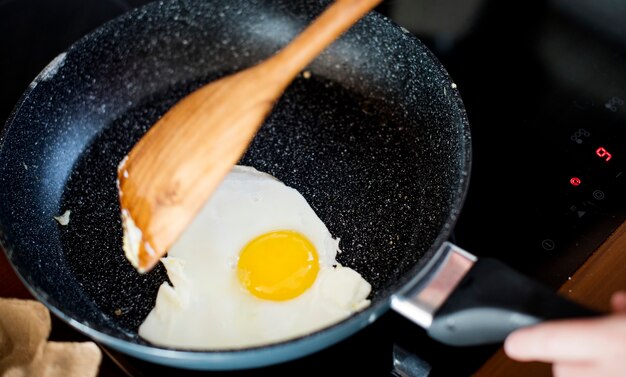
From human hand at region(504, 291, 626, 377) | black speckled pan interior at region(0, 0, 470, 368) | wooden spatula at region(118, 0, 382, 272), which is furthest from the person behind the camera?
black speckled pan interior at region(0, 0, 470, 368)

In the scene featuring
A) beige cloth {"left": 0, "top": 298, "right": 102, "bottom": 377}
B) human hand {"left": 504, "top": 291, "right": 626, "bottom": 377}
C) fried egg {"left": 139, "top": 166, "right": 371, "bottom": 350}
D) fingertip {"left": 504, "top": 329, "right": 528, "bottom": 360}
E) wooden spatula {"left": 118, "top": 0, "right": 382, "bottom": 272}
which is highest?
human hand {"left": 504, "top": 291, "right": 626, "bottom": 377}

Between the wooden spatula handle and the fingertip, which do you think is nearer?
the fingertip

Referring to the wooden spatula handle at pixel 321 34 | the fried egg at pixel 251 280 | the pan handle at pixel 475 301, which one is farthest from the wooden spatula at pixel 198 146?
the pan handle at pixel 475 301

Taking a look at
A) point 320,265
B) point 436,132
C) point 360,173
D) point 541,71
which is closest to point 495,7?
point 541,71

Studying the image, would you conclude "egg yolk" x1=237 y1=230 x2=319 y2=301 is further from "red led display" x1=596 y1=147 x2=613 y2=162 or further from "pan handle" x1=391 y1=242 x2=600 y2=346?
"red led display" x1=596 y1=147 x2=613 y2=162

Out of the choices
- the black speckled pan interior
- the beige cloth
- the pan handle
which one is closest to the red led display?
the black speckled pan interior

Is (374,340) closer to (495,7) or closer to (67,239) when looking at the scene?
(67,239)

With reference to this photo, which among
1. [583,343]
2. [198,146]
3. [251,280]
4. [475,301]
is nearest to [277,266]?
[251,280]

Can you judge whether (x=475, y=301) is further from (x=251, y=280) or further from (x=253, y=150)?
(x=253, y=150)

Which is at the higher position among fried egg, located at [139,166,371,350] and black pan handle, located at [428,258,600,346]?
black pan handle, located at [428,258,600,346]
